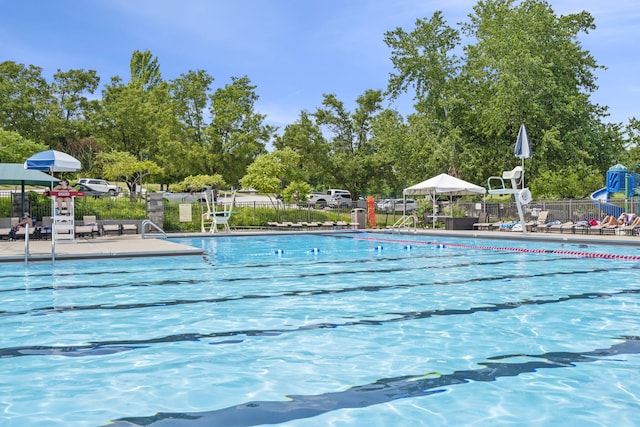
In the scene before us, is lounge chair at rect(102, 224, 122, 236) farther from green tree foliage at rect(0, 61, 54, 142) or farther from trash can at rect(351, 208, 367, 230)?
green tree foliage at rect(0, 61, 54, 142)

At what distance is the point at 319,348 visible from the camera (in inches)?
227

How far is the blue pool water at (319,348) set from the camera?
13.2ft

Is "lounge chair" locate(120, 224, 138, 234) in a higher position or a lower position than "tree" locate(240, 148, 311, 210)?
lower

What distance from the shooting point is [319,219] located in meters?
33.2

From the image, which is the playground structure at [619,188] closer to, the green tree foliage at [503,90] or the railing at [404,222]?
the green tree foliage at [503,90]

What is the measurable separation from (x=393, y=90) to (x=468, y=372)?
40023 millimetres

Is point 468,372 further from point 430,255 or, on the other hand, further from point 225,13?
point 225,13

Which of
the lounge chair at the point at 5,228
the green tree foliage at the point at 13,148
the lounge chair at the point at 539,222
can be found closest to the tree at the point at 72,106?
the green tree foliage at the point at 13,148

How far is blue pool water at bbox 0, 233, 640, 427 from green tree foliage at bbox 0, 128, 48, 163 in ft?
75.3

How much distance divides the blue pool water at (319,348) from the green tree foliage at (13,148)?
2296 cm

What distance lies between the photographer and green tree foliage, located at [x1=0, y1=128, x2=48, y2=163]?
31.3 metres

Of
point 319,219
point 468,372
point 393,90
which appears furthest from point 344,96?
point 468,372

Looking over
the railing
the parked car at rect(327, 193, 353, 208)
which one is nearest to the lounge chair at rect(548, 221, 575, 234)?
the railing

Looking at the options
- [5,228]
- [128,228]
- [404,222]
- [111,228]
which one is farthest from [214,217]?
[404,222]
